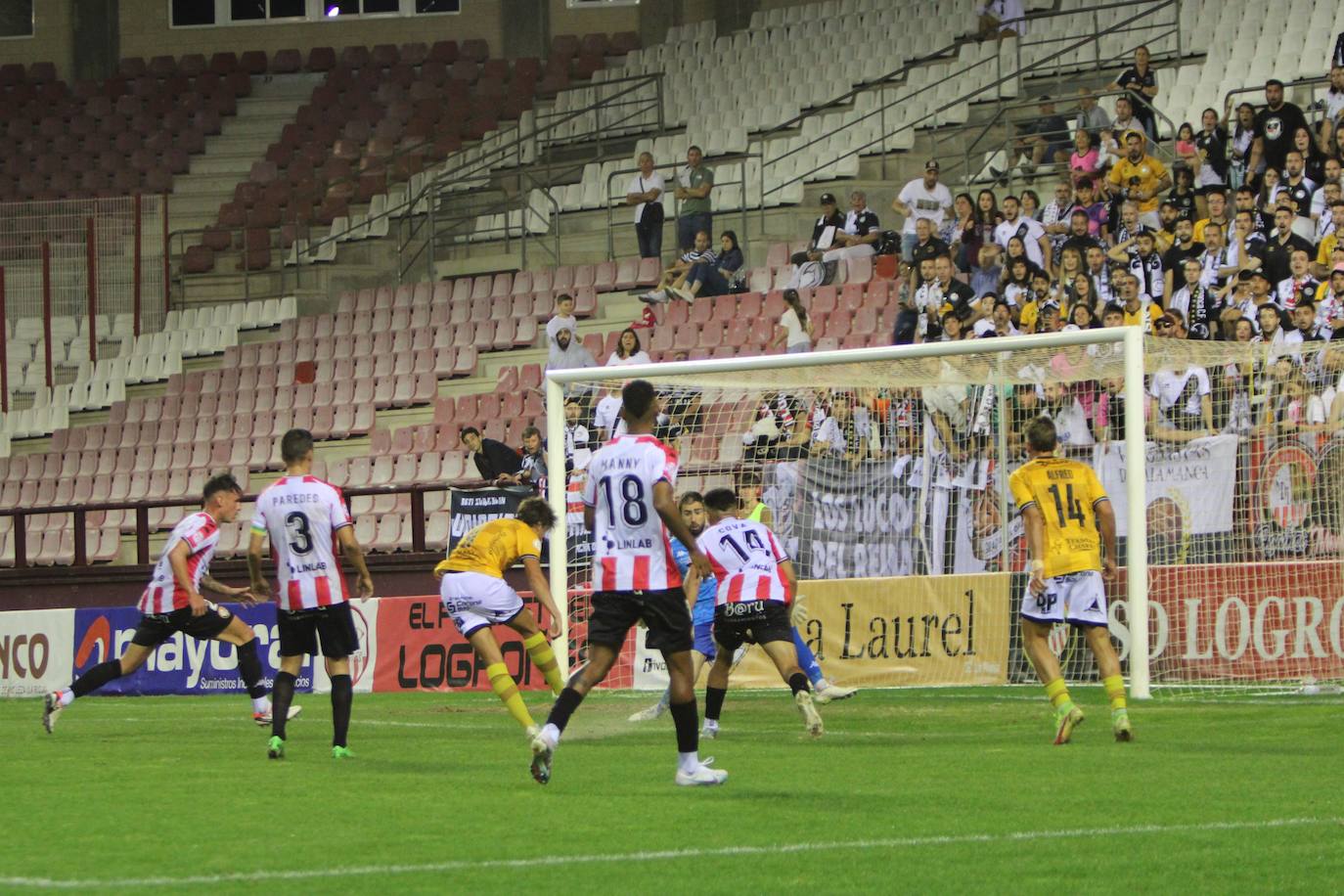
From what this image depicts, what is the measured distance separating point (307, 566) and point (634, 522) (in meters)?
3.24

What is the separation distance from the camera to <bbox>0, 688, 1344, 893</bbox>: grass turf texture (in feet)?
24.0

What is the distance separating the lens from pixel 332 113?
36719 mm

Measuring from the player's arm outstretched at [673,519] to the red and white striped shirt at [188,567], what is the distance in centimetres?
594

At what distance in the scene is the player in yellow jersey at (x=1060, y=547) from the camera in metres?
12.5

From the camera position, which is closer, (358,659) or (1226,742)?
(1226,742)

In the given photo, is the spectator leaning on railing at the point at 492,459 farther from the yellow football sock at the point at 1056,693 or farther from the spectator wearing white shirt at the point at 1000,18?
the spectator wearing white shirt at the point at 1000,18

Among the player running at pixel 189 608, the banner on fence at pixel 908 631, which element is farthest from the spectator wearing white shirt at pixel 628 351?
the player running at pixel 189 608

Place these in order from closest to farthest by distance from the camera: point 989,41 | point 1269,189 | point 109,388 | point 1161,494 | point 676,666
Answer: point 676,666
point 1161,494
point 1269,189
point 989,41
point 109,388

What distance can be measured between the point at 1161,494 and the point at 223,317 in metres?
18.9

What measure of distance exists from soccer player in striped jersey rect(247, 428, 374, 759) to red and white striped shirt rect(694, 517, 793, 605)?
2.38 m

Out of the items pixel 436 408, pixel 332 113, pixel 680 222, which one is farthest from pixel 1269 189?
pixel 332 113

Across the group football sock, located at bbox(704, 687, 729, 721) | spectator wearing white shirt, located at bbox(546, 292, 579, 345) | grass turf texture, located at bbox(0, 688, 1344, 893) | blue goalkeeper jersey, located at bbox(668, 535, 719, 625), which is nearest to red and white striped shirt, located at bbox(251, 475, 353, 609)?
grass turf texture, located at bbox(0, 688, 1344, 893)

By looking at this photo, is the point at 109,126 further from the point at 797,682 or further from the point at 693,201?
the point at 797,682

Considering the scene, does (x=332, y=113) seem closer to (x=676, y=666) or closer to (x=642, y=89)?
(x=642, y=89)
